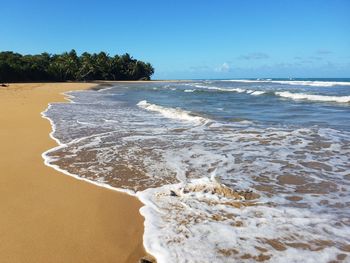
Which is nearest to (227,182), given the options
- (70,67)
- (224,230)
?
(224,230)

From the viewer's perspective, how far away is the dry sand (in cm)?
353

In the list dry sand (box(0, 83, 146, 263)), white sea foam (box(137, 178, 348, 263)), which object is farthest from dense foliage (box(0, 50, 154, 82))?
white sea foam (box(137, 178, 348, 263))

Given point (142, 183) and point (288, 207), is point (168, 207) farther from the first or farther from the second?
point (288, 207)

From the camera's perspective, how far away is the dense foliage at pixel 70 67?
192 feet

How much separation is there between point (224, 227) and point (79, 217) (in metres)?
1.77

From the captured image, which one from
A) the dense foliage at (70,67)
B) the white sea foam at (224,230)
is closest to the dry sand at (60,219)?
the white sea foam at (224,230)

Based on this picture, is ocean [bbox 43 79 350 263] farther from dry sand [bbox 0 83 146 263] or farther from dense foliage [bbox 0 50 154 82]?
dense foliage [bbox 0 50 154 82]

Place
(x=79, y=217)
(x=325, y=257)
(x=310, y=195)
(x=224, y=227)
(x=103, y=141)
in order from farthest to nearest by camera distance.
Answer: (x=103, y=141), (x=310, y=195), (x=79, y=217), (x=224, y=227), (x=325, y=257)

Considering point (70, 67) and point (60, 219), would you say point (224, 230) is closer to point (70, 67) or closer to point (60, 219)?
point (60, 219)

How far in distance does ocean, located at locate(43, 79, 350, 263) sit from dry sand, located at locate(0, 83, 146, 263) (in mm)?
269

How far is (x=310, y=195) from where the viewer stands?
5152mm

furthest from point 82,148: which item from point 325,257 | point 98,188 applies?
point 325,257

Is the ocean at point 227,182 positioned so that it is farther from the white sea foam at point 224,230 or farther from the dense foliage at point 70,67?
the dense foliage at point 70,67

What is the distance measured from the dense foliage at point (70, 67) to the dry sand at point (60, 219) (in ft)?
181
